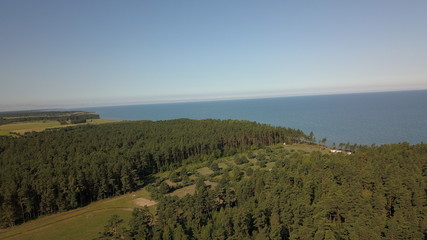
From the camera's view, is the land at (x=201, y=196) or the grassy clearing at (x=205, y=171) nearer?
the land at (x=201, y=196)

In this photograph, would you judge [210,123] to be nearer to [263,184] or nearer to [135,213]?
[263,184]

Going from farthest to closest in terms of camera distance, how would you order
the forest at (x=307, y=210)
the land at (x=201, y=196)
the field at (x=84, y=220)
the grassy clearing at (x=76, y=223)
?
the field at (x=84, y=220), the grassy clearing at (x=76, y=223), the land at (x=201, y=196), the forest at (x=307, y=210)

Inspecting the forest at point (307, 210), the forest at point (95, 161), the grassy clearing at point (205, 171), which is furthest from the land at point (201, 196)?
the grassy clearing at point (205, 171)

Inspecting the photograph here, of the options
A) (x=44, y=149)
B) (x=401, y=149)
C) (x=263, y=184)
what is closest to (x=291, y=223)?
(x=263, y=184)

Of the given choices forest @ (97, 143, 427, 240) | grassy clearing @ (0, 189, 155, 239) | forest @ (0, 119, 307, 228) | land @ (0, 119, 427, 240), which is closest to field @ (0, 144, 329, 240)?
grassy clearing @ (0, 189, 155, 239)

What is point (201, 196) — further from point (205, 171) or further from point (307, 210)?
point (205, 171)

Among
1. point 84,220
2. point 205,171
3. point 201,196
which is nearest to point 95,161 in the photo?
point 84,220

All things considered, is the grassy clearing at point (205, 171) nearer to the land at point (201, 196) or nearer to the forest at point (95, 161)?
the land at point (201, 196)
